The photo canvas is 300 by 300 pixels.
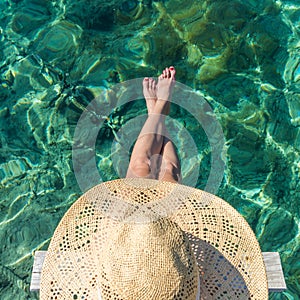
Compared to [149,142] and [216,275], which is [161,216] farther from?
[149,142]

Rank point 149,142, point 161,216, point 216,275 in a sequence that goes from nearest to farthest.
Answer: point 161,216, point 216,275, point 149,142

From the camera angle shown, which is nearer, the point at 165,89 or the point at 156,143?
the point at 156,143

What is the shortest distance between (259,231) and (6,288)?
2.08 m

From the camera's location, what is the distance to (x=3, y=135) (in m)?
4.31

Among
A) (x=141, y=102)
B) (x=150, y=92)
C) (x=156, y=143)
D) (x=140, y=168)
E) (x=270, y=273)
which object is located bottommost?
(x=270, y=273)

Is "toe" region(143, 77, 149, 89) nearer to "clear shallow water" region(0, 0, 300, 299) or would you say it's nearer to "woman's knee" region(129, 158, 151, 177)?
"clear shallow water" region(0, 0, 300, 299)

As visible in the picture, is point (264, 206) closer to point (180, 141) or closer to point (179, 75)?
point (180, 141)

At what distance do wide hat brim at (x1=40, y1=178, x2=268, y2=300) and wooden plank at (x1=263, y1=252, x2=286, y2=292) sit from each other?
0.39m

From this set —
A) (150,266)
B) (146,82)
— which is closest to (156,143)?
(146,82)

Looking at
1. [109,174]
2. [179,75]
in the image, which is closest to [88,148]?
[109,174]

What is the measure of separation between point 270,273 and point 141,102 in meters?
2.00

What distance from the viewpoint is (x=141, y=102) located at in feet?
14.4

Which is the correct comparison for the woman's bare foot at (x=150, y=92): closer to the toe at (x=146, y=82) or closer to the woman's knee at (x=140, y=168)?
the toe at (x=146, y=82)

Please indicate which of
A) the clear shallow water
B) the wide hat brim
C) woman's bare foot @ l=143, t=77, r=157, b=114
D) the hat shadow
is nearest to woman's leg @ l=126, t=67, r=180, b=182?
woman's bare foot @ l=143, t=77, r=157, b=114
